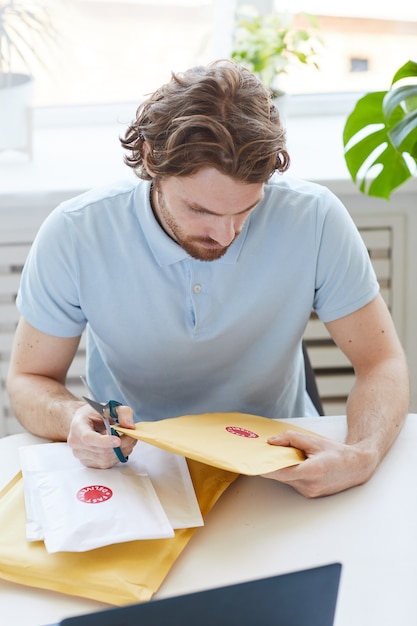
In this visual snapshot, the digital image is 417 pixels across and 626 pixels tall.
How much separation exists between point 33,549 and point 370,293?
2.30 feet

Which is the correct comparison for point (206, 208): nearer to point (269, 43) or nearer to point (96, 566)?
point (96, 566)

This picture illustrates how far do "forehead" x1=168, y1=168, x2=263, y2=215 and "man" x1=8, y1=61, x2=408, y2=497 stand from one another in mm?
14

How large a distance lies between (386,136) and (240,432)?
2.82 ft

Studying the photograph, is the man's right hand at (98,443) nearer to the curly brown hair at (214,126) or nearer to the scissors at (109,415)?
the scissors at (109,415)

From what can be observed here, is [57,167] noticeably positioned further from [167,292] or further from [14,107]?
[167,292]

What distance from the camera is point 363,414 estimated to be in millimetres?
1278

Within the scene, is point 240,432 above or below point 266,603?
below

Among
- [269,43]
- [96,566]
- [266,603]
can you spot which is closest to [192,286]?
[96,566]

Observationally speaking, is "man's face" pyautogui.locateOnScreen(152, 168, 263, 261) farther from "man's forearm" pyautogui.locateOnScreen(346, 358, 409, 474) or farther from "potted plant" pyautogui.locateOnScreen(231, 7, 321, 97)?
"potted plant" pyautogui.locateOnScreen(231, 7, 321, 97)

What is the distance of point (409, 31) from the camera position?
2.28m

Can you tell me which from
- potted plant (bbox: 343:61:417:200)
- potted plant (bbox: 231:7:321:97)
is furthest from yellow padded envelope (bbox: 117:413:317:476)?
potted plant (bbox: 231:7:321:97)

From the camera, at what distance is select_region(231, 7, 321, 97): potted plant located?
6.75ft

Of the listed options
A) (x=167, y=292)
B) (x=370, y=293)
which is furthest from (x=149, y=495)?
(x=370, y=293)

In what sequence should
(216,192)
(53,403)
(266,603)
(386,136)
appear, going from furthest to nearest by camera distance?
(386,136) → (53,403) → (216,192) → (266,603)
